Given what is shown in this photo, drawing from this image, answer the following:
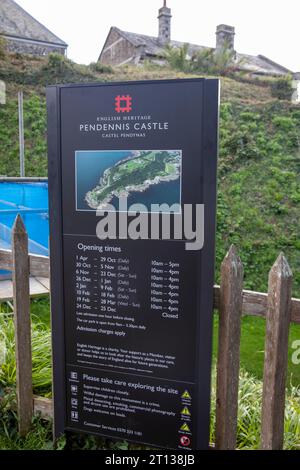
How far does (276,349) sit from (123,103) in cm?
151

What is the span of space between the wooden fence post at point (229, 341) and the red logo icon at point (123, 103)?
3.05 feet

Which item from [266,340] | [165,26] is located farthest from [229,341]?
[165,26]

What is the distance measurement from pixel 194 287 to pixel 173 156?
2.28 ft

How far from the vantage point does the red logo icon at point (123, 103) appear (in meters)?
2.42

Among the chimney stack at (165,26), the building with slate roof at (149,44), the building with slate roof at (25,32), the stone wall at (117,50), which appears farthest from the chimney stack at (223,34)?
the building with slate roof at (25,32)

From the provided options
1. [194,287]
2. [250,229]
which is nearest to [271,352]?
[194,287]

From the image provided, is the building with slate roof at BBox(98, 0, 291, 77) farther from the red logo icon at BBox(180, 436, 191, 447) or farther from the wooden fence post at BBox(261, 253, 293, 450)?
the red logo icon at BBox(180, 436, 191, 447)

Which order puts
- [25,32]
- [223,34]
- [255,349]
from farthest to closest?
[223,34], [25,32], [255,349]

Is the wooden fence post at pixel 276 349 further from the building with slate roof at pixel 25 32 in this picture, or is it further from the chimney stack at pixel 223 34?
the chimney stack at pixel 223 34

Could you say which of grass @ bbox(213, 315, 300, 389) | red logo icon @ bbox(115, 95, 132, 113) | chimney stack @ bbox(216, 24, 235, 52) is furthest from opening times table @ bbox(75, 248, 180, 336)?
chimney stack @ bbox(216, 24, 235, 52)

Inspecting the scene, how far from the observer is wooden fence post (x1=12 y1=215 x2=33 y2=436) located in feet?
9.29

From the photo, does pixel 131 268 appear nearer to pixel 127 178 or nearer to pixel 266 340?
pixel 127 178

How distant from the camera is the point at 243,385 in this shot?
3377 mm

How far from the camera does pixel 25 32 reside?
30.2 meters
